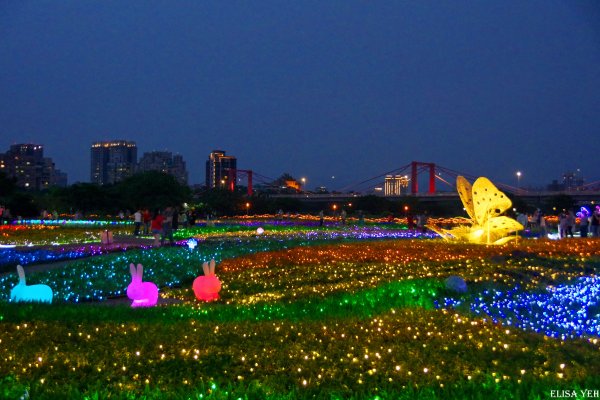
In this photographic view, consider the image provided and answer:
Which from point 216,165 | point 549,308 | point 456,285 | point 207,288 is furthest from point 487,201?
point 216,165

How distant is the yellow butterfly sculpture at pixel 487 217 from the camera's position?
24734 millimetres

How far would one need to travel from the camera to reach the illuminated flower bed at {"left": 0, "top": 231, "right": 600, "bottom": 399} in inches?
226

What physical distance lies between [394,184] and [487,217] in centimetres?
9214

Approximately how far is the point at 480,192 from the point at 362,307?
1693 cm

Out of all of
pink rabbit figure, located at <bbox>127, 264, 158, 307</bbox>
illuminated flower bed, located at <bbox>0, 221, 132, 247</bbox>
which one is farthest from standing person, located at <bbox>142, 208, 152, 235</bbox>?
pink rabbit figure, located at <bbox>127, 264, 158, 307</bbox>

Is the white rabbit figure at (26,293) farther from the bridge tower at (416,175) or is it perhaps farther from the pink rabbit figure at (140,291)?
the bridge tower at (416,175)

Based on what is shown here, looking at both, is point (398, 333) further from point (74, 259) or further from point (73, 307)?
point (74, 259)

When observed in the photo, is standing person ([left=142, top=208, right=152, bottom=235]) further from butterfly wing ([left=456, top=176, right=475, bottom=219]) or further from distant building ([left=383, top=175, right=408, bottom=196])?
distant building ([left=383, top=175, right=408, bottom=196])

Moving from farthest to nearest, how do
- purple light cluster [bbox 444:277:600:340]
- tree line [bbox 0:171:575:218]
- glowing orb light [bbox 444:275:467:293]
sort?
1. tree line [bbox 0:171:575:218]
2. glowing orb light [bbox 444:275:467:293]
3. purple light cluster [bbox 444:277:600:340]

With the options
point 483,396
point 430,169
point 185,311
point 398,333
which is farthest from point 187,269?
point 430,169

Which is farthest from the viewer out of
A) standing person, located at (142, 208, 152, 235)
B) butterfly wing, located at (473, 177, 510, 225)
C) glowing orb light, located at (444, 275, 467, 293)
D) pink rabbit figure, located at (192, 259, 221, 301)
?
standing person, located at (142, 208, 152, 235)

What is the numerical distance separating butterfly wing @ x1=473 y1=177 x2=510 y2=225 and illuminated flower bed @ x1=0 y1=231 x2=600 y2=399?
37.0ft

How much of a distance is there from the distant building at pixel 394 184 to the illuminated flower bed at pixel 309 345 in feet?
327

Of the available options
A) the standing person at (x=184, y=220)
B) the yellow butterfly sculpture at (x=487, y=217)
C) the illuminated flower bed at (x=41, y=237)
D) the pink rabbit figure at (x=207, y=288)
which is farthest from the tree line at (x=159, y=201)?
the pink rabbit figure at (x=207, y=288)
